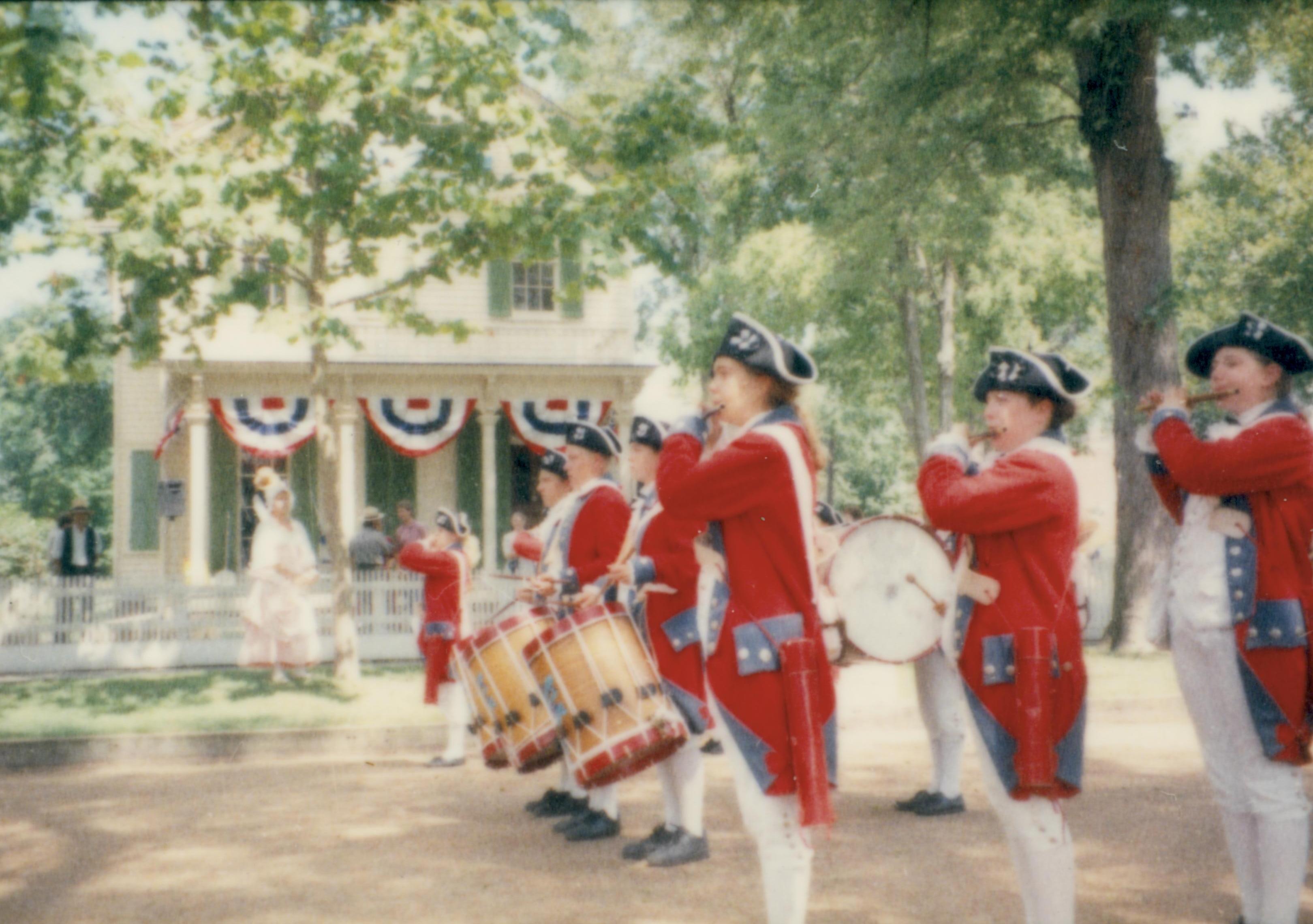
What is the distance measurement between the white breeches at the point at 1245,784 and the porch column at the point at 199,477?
17897mm

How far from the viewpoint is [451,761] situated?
9.15 m

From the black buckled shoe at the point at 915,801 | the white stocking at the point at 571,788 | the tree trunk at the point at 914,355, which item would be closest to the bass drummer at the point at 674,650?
the white stocking at the point at 571,788

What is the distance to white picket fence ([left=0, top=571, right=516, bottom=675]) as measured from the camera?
1532 centimetres

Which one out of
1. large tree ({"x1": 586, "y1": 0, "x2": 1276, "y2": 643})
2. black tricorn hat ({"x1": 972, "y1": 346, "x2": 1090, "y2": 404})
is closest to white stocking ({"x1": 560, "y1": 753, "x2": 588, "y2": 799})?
black tricorn hat ({"x1": 972, "y1": 346, "x2": 1090, "y2": 404})

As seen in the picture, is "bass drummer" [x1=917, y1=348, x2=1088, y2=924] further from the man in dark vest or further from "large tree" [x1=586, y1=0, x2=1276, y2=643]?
the man in dark vest

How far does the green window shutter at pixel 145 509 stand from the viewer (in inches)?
888

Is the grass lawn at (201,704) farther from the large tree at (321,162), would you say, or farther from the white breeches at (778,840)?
the white breeches at (778,840)

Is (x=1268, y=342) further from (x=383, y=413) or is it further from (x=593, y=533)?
(x=383, y=413)

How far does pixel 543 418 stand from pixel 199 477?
540 cm

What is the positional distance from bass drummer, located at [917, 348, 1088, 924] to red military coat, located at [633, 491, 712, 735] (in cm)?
188

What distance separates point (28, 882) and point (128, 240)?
252 inches

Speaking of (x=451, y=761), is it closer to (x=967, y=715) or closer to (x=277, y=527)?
(x=277, y=527)

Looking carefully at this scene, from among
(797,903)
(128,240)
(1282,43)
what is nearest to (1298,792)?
(797,903)

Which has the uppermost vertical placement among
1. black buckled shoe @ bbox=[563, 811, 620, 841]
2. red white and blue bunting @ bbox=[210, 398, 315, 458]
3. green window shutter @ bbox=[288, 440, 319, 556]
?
red white and blue bunting @ bbox=[210, 398, 315, 458]
